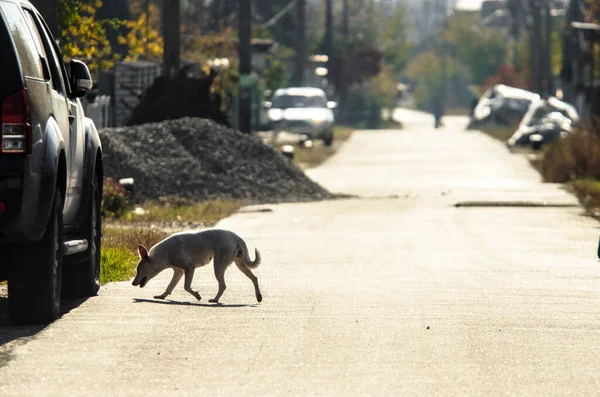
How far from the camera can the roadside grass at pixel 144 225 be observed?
46.7 feet

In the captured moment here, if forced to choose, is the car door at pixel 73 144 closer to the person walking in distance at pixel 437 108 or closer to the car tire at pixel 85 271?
the car tire at pixel 85 271

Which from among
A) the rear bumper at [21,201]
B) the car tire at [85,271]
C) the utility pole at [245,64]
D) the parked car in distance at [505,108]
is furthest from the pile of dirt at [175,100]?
the parked car in distance at [505,108]

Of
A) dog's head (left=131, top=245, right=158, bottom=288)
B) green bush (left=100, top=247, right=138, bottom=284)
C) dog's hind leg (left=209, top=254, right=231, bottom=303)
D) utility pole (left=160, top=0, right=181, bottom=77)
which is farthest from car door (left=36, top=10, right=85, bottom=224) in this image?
utility pole (left=160, top=0, right=181, bottom=77)

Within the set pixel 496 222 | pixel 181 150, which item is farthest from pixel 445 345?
pixel 181 150

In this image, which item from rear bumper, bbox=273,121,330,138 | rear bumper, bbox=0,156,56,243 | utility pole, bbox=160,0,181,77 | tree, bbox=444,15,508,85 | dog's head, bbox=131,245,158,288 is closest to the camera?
rear bumper, bbox=0,156,56,243

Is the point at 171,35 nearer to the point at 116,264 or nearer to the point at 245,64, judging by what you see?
the point at 245,64

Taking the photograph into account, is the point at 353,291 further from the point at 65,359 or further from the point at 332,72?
the point at 332,72

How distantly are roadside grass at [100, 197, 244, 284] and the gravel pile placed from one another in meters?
0.91

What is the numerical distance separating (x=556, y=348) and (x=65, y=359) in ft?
9.51

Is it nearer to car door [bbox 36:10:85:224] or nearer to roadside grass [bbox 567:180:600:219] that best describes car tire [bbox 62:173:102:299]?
car door [bbox 36:10:85:224]

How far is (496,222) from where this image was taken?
72.7 ft

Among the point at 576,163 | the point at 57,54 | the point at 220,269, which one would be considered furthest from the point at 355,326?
the point at 576,163

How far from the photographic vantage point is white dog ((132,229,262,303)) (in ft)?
38.9

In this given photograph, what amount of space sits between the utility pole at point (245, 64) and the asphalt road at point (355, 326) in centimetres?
1942
